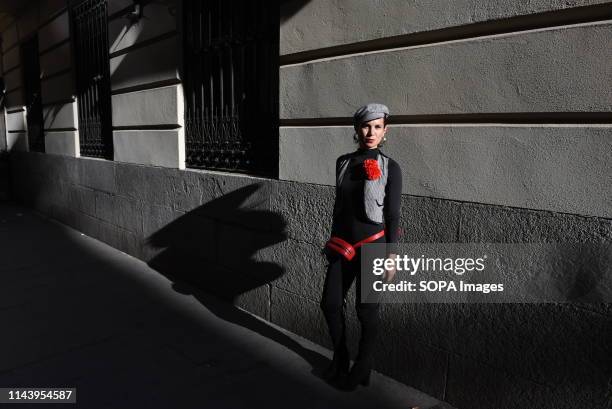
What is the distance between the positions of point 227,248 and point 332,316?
1913mm

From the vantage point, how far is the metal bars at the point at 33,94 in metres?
9.91

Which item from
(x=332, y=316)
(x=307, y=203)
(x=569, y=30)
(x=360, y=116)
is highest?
(x=569, y=30)

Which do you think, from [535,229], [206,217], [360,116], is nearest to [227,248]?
[206,217]

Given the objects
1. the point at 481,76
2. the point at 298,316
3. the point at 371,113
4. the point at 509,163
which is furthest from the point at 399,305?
the point at 481,76

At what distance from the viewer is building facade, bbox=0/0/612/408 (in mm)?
2406

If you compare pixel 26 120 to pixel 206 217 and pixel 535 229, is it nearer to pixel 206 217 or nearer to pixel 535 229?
pixel 206 217

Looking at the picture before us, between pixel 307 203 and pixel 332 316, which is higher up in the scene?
pixel 307 203

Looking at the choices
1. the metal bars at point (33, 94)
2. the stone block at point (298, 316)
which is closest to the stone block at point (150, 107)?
the stone block at point (298, 316)

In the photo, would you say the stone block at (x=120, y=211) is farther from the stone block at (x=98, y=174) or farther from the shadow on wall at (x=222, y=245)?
the shadow on wall at (x=222, y=245)

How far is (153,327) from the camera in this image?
4.13 meters

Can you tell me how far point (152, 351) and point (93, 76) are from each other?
211 inches

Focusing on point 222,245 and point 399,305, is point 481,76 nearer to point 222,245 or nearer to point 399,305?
point 399,305

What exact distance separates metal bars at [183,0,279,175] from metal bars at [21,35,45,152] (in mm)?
6185

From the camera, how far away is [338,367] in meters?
3.18
